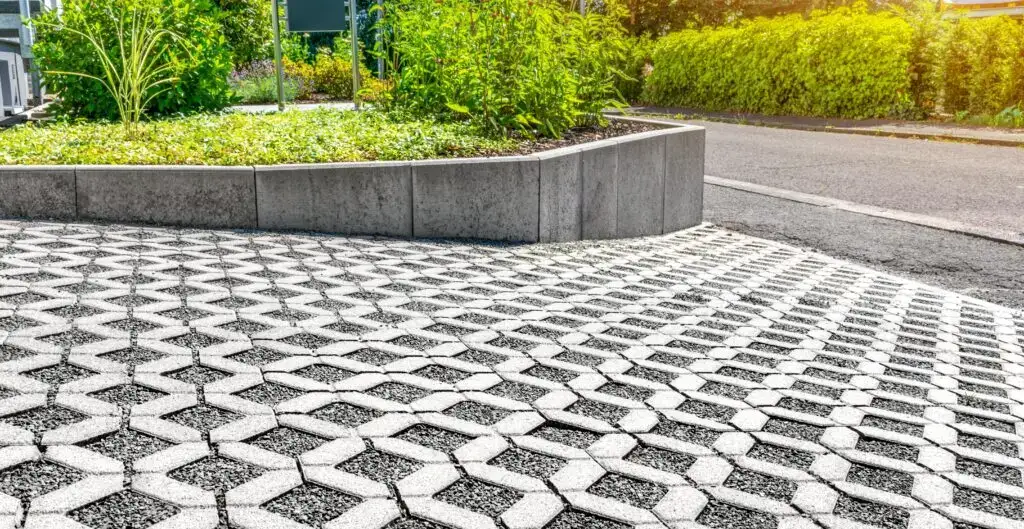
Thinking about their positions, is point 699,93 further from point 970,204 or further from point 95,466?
point 95,466

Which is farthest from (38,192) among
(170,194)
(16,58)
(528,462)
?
(16,58)

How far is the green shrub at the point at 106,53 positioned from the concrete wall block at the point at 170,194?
4722 mm

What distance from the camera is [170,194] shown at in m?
6.31

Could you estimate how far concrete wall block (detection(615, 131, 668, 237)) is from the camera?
24.3 ft

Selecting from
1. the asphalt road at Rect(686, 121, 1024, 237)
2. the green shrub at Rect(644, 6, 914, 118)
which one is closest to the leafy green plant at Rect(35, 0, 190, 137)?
the asphalt road at Rect(686, 121, 1024, 237)

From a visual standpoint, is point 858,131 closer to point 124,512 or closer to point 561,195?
point 561,195

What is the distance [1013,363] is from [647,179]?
366 cm

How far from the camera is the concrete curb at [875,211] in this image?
305 inches

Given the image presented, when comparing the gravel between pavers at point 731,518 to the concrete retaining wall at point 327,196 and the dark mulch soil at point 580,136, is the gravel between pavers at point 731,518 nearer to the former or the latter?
the concrete retaining wall at point 327,196

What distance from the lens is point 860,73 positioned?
20.4 m

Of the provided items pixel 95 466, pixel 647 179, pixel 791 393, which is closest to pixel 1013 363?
pixel 791 393

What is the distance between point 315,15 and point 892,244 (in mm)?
9673

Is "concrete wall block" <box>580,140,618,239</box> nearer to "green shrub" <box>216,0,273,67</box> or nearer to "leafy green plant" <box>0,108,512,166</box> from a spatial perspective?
"leafy green plant" <box>0,108,512,166</box>

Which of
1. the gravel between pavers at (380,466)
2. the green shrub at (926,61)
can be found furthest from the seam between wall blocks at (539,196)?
the green shrub at (926,61)
